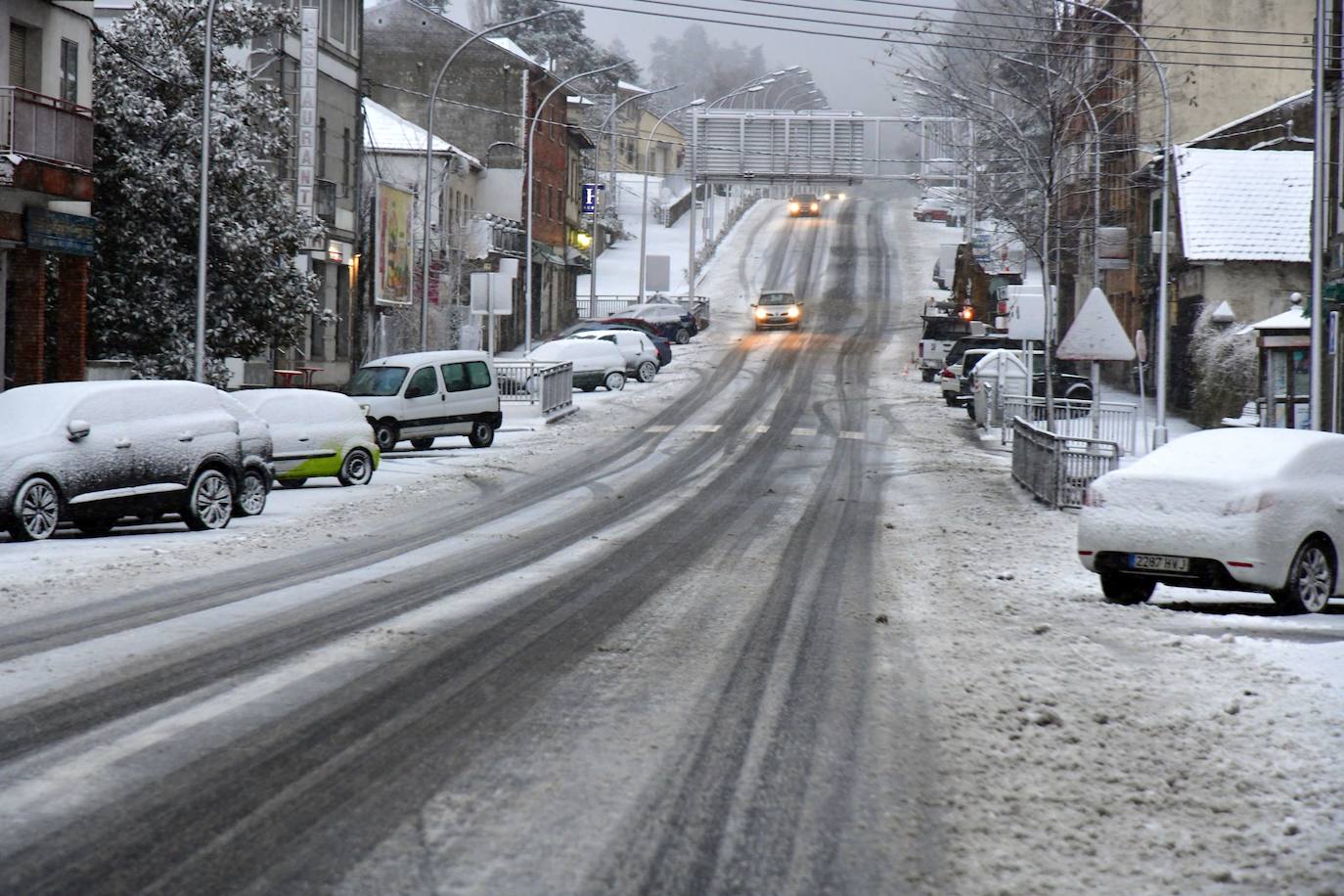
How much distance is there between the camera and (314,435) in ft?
83.9

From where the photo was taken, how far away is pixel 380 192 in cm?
5262

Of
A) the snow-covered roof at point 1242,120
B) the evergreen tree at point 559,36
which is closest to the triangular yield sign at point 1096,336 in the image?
the snow-covered roof at point 1242,120

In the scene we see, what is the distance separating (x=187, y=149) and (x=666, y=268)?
51023 mm

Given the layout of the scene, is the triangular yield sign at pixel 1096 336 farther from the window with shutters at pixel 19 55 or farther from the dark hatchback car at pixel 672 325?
the dark hatchback car at pixel 672 325

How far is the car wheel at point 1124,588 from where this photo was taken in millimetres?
14656

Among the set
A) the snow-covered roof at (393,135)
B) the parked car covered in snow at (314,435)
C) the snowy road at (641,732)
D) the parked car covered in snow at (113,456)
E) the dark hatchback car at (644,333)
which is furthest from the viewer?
the snow-covered roof at (393,135)

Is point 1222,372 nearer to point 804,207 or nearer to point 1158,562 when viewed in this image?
point 1158,562

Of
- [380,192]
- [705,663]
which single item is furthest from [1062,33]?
[705,663]

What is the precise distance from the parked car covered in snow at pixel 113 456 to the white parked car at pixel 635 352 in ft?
104

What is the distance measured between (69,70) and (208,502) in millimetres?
13990

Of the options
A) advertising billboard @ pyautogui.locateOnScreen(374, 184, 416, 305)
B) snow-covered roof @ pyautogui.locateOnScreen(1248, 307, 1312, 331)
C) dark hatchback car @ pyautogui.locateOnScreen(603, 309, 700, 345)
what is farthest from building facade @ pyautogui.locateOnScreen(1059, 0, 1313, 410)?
advertising billboard @ pyautogui.locateOnScreen(374, 184, 416, 305)

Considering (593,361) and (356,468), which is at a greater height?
(593,361)

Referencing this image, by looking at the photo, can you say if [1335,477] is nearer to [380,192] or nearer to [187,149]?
[187,149]

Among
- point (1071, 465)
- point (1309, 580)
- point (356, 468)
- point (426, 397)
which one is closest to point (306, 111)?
point (426, 397)
